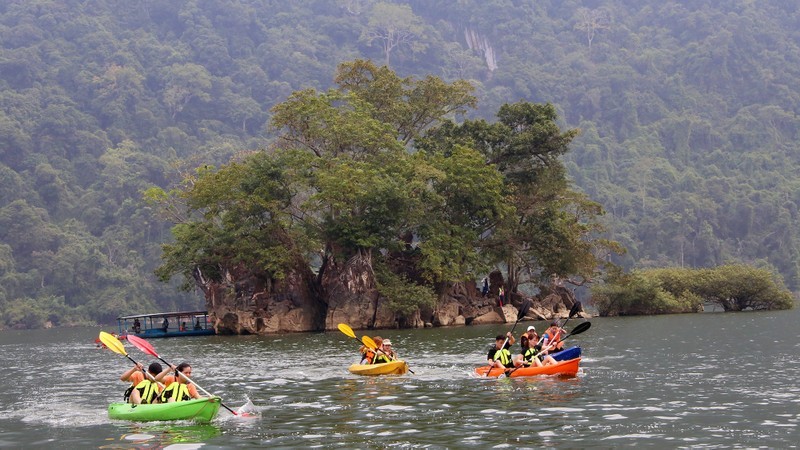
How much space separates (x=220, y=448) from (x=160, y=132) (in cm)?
11408

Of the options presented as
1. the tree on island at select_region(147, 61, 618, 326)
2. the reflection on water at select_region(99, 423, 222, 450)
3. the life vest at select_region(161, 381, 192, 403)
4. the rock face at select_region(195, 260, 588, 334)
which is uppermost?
the tree on island at select_region(147, 61, 618, 326)

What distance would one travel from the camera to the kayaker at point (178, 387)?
19344 mm

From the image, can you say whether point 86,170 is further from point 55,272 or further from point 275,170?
point 275,170

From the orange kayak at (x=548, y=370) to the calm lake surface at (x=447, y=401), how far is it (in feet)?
0.90

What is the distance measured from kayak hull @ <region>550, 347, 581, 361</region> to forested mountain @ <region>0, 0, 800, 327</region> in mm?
63188

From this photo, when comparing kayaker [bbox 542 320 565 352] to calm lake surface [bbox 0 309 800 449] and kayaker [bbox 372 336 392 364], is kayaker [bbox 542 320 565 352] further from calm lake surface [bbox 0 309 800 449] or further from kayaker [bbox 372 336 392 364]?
kayaker [bbox 372 336 392 364]

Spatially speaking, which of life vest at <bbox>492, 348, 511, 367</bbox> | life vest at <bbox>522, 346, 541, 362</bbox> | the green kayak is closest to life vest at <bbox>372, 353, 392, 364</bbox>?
life vest at <bbox>492, 348, 511, 367</bbox>

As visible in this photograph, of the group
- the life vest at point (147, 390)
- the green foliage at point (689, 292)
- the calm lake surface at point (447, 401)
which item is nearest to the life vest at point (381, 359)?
the calm lake surface at point (447, 401)

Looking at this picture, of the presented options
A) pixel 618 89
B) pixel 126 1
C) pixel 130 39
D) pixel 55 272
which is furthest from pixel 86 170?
pixel 618 89

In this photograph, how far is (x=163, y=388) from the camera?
64.4ft

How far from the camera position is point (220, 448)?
16.2 metres

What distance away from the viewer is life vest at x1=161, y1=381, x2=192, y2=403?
19.3 meters

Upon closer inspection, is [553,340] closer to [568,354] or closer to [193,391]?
[568,354]

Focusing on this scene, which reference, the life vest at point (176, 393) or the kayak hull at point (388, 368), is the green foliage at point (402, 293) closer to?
the kayak hull at point (388, 368)
